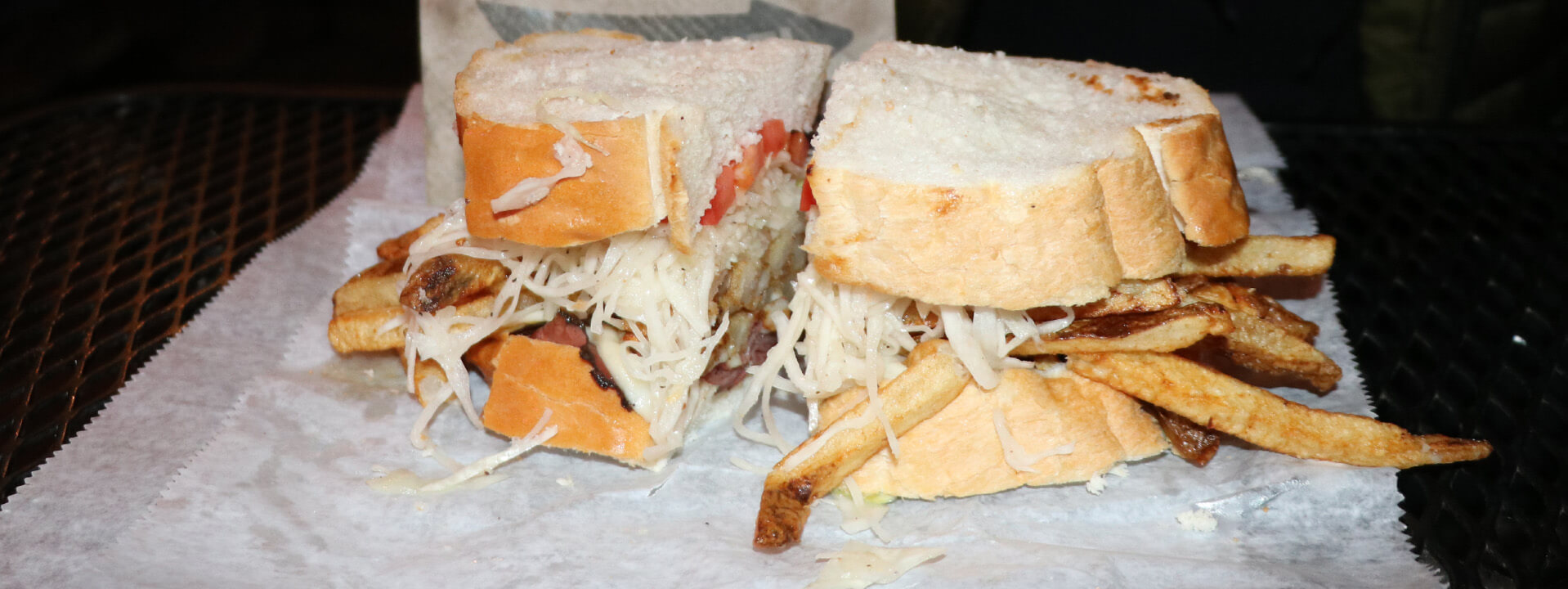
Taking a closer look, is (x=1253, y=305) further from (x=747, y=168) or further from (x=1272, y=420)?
(x=747, y=168)

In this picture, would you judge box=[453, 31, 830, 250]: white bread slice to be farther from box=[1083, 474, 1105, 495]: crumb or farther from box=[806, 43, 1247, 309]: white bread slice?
box=[1083, 474, 1105, 495]: crumb

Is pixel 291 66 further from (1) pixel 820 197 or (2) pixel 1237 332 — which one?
(2) pixel 1237 332

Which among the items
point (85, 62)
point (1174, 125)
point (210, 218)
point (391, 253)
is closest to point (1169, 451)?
point (1174, 125)

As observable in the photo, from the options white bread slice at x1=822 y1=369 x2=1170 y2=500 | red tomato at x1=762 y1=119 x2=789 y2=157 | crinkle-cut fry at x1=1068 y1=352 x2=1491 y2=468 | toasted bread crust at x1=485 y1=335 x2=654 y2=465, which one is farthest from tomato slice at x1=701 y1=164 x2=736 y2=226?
crinkle-cut fry at x1=1068 y1=352 x2=1491 y2=468

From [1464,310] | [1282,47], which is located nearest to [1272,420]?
[1464,310]

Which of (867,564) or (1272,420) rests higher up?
(1272,420)
